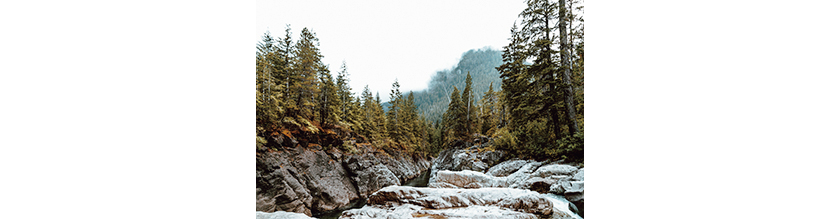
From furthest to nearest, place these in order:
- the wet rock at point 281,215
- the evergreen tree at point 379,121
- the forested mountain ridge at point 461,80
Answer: the evergreen tree at point 379,121
the forested mountain ridge at point 461,80
the wet rock at point 281,215

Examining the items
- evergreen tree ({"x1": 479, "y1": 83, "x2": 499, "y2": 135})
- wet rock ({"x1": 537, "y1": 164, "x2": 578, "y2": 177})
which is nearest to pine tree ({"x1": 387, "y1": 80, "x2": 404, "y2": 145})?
evergreen tree ({"x1": 479, "y1": 83, "x2": 499, "y2": 135})

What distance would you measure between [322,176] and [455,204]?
1.57 meters

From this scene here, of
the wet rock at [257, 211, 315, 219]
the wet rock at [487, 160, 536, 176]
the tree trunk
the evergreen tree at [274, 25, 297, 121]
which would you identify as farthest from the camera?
the wet rock at [487, 160, 536, 176]

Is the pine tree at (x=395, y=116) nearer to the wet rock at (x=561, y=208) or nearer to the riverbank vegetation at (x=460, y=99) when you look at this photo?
the riverbank vegetation at (x=460, y=99)

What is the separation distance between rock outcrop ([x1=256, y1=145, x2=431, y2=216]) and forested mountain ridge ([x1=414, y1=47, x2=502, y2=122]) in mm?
675

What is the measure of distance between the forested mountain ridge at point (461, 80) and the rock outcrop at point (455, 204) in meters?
1.03

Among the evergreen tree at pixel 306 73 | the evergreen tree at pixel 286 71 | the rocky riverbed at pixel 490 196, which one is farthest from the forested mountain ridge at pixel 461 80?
the evergreen tree at pixel 286 71

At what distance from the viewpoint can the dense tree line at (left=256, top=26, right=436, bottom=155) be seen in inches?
103

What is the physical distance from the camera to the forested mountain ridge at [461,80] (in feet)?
9.39

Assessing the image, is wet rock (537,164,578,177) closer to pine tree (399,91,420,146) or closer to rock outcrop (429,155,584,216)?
rock outcrop (429,155,584,216)

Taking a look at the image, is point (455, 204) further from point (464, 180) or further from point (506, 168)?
point (506, 168)
